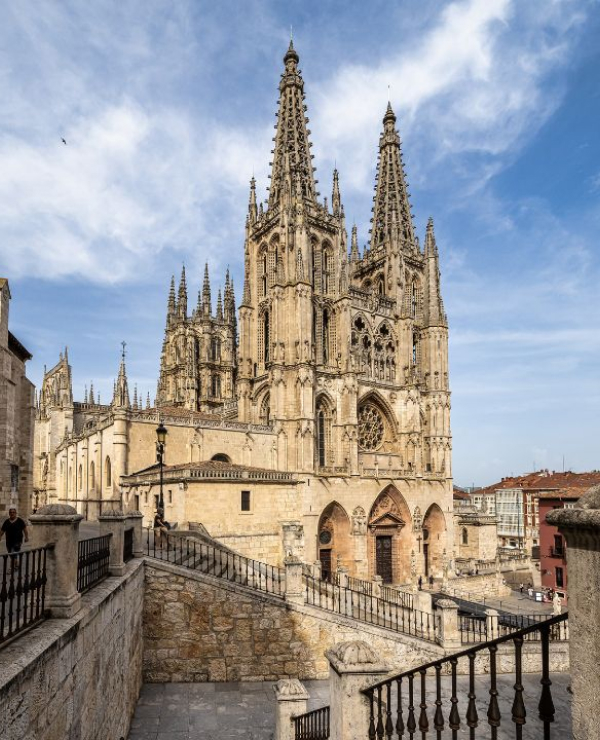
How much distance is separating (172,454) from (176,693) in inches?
690

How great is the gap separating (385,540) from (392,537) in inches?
20.5

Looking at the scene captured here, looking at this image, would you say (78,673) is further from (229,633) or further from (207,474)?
(207,474)

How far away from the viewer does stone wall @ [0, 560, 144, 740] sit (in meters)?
4.23

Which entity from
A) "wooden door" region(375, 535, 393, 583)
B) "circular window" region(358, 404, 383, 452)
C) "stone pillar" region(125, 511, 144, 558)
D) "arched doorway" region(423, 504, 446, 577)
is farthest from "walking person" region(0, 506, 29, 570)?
"arched doorway" region(423, 504, 446, 577)

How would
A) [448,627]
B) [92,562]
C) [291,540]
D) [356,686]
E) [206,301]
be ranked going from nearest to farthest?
[356,686], [92,562], [448,627], [291,540], [206,301]

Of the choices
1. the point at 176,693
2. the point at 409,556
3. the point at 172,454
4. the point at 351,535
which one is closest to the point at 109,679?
the point at 176,693

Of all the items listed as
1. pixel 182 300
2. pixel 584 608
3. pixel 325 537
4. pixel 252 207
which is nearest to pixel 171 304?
pixel 182 300

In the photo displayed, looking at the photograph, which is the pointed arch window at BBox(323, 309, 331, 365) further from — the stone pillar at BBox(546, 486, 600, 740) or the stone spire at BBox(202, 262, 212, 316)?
the stone pillar at BBox(546, 486, 600, 740)

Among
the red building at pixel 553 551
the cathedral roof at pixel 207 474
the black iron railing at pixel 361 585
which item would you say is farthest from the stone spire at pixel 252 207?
the red building at pixel 553 551

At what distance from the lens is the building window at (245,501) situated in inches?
926

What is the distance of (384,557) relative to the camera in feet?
118

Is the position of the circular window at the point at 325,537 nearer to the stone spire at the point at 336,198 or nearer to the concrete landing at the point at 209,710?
the concrete landing at the point at 209,710

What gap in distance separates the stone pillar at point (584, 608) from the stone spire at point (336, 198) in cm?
3855

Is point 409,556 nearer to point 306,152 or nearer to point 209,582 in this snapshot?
point 209,582
